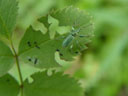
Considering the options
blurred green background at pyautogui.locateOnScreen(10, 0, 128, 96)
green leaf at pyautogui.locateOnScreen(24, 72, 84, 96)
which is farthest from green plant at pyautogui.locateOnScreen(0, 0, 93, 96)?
blurred green background at pyautogui.locateOnScreen(10, 0, 128, 96)

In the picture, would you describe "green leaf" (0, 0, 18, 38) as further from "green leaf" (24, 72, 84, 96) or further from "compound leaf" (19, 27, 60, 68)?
"green leaf" (24, 72, 84, 96)

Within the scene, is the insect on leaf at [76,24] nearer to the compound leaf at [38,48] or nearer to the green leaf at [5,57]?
the compound leaf at [38,48]

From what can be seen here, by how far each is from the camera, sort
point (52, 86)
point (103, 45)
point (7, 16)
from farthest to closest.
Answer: point (103, 45)
point (52, 86)
point (7, 16)

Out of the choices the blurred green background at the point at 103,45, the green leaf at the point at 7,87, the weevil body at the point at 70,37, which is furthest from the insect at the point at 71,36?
the blurred green background at the point at 103,45

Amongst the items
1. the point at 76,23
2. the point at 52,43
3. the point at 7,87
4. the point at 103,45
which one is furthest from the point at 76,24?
the point at 103,45

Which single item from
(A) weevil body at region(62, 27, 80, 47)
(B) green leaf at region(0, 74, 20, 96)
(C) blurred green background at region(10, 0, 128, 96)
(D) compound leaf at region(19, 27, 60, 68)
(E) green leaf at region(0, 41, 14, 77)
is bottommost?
(B) green leaf at region(0, 74, 20, 96)

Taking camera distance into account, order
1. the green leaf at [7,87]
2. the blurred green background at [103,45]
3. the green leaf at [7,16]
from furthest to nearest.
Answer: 1. the blurred green background at [103,45]
2. the green leaf at [7,87]
3. the green leaf at [7,16]

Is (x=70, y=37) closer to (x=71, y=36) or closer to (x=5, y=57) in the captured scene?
(x=71, y=36)
